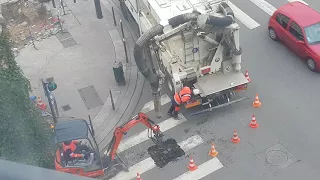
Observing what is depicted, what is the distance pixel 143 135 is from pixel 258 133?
347cm

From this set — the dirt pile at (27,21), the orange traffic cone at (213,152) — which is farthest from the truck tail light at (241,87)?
the dirt pile at (27,21)

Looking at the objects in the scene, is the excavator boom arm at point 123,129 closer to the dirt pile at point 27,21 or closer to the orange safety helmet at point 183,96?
the orange safety helmet at point 183,96

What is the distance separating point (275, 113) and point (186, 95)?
9.75 feet

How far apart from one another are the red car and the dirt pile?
30.1 feet

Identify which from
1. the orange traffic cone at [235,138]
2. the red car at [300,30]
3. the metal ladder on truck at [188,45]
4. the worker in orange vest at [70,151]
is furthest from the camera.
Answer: the red car at [300,30]

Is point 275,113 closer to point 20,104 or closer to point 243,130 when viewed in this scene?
point 243,130

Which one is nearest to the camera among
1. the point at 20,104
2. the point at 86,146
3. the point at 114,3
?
the point at 20,104

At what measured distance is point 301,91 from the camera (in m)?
14.2

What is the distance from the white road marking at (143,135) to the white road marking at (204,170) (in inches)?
74.0

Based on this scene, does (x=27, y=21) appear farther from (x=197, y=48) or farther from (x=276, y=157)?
(x=276, y=157)

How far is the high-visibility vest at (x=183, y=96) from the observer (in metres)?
12.8

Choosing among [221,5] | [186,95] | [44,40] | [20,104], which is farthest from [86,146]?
[44,40]

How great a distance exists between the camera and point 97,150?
11586 mm

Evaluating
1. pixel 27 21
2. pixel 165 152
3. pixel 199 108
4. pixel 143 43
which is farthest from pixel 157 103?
pixel 27 21
